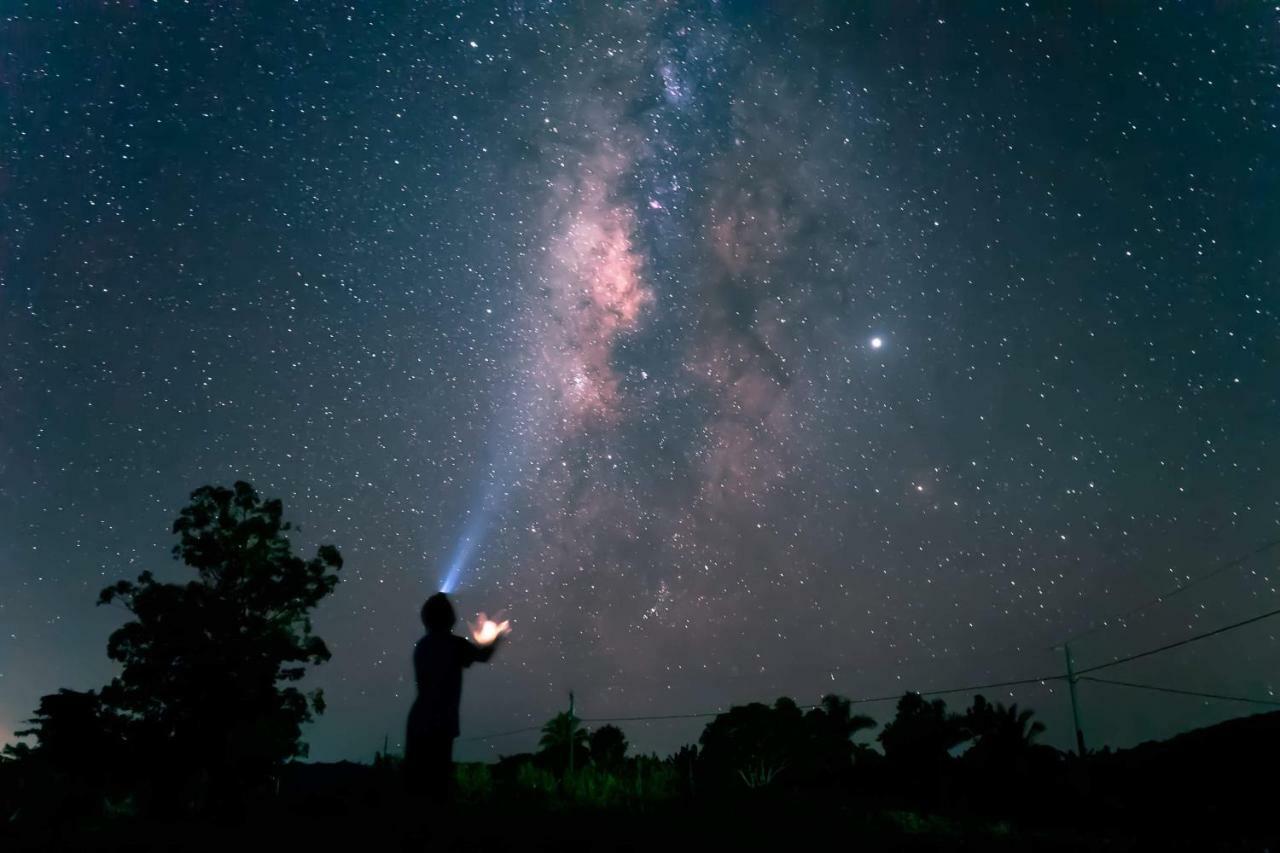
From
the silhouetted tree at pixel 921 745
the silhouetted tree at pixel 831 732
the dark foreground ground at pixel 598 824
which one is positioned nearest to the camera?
the dark foreground ground at pixel 598 824

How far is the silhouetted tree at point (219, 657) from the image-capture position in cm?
1916

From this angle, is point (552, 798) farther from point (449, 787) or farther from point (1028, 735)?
point (1028, 735)

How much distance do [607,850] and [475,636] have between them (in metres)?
1.86

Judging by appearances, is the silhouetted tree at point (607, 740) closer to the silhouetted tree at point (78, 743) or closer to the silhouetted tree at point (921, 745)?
the silhouetted tree at point (921, 745)

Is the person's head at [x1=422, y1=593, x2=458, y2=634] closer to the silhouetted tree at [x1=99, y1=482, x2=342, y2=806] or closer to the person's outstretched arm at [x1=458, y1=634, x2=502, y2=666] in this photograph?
the person's outstretched arm at [x1=458, y1=634, x2=502, y2=666]

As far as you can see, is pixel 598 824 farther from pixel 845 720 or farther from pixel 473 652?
pixel 845 720

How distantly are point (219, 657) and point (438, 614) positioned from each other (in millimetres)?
17438

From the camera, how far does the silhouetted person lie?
548 centimetres

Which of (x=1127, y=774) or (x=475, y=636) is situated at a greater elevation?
(x=475, y=636)

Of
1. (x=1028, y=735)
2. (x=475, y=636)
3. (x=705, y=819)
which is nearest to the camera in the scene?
(x=475, y=636)

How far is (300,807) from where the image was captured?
325 inches

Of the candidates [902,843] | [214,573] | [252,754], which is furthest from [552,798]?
[214,573]

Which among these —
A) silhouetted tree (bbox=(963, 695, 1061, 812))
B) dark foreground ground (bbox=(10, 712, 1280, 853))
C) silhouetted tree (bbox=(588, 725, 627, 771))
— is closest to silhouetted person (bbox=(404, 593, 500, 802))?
dark foreground ground (bbox=(10, 712, 1280, 853))

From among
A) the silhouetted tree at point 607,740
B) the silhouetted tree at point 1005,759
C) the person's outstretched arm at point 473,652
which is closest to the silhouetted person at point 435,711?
the person's outstretched arm at point 473,652
